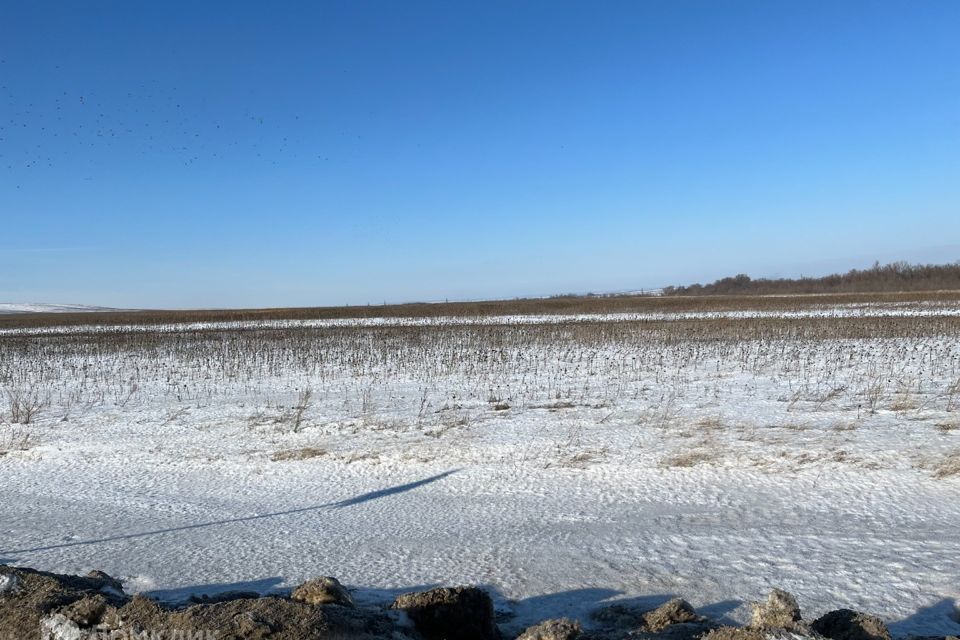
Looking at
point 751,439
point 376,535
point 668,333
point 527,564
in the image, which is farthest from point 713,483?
point 668,333

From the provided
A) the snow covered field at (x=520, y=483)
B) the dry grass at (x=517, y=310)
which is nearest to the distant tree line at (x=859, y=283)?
the dry grass at (x=517, y=310)

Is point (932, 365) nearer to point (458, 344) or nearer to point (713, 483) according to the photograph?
point (713, 483)

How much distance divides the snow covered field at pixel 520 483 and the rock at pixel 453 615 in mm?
417

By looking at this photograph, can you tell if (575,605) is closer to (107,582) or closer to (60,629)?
(60,629)

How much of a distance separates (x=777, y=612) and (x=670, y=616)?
23.7 inches

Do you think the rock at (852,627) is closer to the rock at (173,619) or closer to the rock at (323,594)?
the rock at (173,619)

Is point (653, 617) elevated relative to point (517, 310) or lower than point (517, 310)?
lower

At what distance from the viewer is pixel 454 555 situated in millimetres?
5734

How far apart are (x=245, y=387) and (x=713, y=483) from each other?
35.5 feet

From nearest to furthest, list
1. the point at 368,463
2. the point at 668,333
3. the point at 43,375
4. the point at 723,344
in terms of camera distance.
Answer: the point at 368,463 → the point at 43,375 → the point at 723,344 → the point at 668,333

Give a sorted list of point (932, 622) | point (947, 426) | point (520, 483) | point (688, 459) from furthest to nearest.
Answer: point (947, 426)
point (688, 459)
point (520, 483)
point (932, 622)

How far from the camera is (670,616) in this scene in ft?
13.6

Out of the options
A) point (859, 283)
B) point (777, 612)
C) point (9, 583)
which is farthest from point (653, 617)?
point (859, 283)

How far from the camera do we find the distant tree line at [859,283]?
100188 mm
